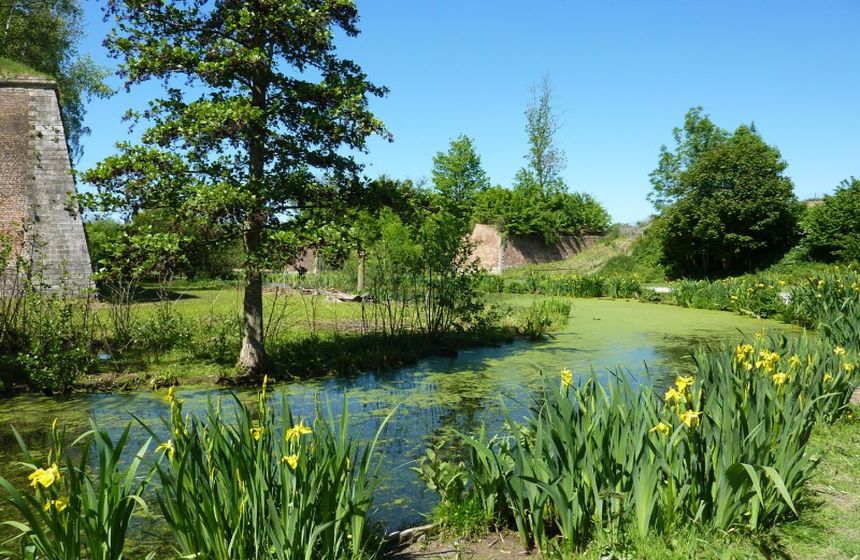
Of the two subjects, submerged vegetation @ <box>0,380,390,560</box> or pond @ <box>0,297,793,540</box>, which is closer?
submerged vegetation @ <box>0,380,390,560</box>

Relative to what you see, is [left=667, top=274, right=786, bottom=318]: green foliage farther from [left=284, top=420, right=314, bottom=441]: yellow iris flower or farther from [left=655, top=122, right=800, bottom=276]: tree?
[left=284, top=420, right=314, bottom=441]: yellow iris flower

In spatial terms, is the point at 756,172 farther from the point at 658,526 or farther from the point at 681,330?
the point at 658,526

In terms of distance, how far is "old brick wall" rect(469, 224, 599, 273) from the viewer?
112ft

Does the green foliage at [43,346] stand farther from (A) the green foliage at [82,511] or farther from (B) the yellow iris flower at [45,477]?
(B) the yellow iris flower at [45,477]

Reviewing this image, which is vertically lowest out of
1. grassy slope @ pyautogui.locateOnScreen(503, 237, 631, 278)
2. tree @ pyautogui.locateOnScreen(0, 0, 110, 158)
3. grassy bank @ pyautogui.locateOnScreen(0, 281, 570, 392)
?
grassy bank @ pyautogui.locateOnScreen(0, 281, 570, 392)

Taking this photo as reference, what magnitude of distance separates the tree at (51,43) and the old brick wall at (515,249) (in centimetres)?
2007

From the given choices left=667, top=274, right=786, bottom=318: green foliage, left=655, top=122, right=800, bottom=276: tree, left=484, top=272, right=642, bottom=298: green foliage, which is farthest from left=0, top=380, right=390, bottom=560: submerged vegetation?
left=655, top=122, right=800, bottom=276: tree

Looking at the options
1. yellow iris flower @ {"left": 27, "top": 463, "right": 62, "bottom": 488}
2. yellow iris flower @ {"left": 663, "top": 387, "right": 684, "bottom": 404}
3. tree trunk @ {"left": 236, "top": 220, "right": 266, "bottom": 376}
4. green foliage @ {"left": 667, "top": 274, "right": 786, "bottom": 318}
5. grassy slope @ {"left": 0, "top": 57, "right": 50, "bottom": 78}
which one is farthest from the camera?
grassy slope @ {"left": 0, "top": 57, "right": 50, "bottom": 78}

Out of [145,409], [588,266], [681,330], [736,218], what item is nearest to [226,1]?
[145,409]

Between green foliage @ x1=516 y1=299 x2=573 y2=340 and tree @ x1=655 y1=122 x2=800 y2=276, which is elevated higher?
tree @ x1=655 y1=122 x2=800 y2=276

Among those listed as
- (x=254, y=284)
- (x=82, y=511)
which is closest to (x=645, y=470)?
(x=82, y=511)

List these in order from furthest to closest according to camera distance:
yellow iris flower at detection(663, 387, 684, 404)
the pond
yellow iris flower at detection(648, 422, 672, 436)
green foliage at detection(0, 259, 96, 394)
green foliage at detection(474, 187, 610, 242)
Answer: green foliage at detection(474, 187, 610, 242) < green foliage at detection(0, 259, 96, 394) < the pond < yellow iris flower at detection(663, 387, 684, 404) < yellow iris flower at detection(648, 422, 672, 436)

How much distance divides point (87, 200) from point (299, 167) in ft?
8.08

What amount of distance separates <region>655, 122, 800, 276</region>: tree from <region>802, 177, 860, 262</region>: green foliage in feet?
4.13
